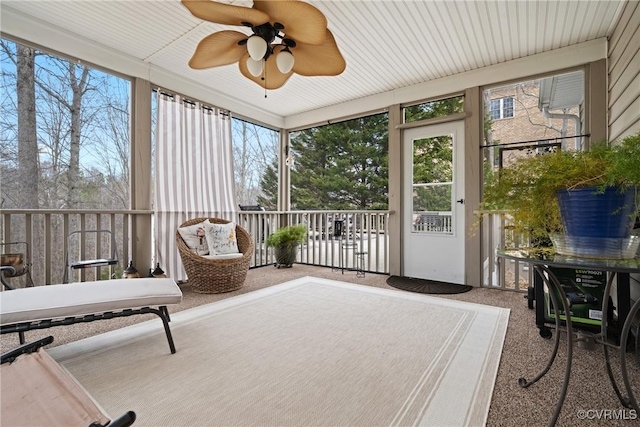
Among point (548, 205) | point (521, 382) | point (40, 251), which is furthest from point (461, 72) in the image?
point (40, 251)

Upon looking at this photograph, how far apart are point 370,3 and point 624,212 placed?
2.44m

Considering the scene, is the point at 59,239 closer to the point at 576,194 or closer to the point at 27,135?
the point at 27,135

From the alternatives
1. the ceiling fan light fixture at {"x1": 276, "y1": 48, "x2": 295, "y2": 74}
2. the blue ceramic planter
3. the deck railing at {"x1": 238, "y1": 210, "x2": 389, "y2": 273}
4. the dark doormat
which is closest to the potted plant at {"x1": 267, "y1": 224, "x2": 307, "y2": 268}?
the deck railing at {"x1": 238, "y1": 210, "x2": 389, "y2": 273}

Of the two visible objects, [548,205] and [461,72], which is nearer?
[548,205]

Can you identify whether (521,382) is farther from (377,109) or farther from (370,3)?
(377,109)

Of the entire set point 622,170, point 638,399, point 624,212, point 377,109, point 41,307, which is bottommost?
point 638,399

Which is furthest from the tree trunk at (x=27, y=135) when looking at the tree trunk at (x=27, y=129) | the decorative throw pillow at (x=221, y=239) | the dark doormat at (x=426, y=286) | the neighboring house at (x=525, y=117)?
the neighboring house at (x=525, y=117)

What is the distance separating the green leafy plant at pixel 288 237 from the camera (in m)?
4.88

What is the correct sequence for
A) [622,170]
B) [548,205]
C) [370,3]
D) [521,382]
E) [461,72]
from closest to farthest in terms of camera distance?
[622,170] < [548,205] < [521,382] < [370,3] < [461,72]

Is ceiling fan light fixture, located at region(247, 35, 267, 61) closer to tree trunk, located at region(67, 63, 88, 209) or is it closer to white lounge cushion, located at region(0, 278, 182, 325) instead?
white lounge cushion, located at region(0, 278, 182, 325)

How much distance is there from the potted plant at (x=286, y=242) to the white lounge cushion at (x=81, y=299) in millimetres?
2729

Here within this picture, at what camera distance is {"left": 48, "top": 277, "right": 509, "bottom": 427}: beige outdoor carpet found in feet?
4.48

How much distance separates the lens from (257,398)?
1466 mm

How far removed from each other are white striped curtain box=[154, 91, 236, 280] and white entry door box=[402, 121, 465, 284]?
2.68 m
